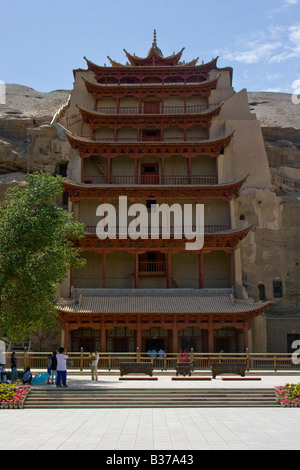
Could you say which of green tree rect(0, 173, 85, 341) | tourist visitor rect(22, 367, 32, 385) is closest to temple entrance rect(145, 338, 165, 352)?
green tree rect(0, 173, 85, 341)

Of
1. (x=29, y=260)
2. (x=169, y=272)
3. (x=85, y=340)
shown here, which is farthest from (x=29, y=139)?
(x=29, y=260)

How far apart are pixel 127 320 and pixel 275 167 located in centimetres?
1828

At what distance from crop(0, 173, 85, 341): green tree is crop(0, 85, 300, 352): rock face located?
1427cm

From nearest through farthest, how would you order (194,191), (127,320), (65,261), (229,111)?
1. (65,261)
2. (127,320)
3. (194,191)
4. (229,111)

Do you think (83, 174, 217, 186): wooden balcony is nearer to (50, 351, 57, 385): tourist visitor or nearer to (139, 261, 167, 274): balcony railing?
(139, 261, 167, 274): balcony railing

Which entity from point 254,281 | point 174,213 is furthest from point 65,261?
point 254,281

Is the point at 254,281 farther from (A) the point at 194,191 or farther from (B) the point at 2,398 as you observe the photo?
(B) the point at 2,398

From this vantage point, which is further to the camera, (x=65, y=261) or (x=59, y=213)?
(x=65, y=261)

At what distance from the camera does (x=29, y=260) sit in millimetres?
22609

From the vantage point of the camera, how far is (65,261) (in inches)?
982

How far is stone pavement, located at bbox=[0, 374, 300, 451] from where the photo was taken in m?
10.2

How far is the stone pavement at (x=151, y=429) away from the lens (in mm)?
10164

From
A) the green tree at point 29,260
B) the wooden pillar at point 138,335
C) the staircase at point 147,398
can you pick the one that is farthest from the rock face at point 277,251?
the staircase at point 147,398
